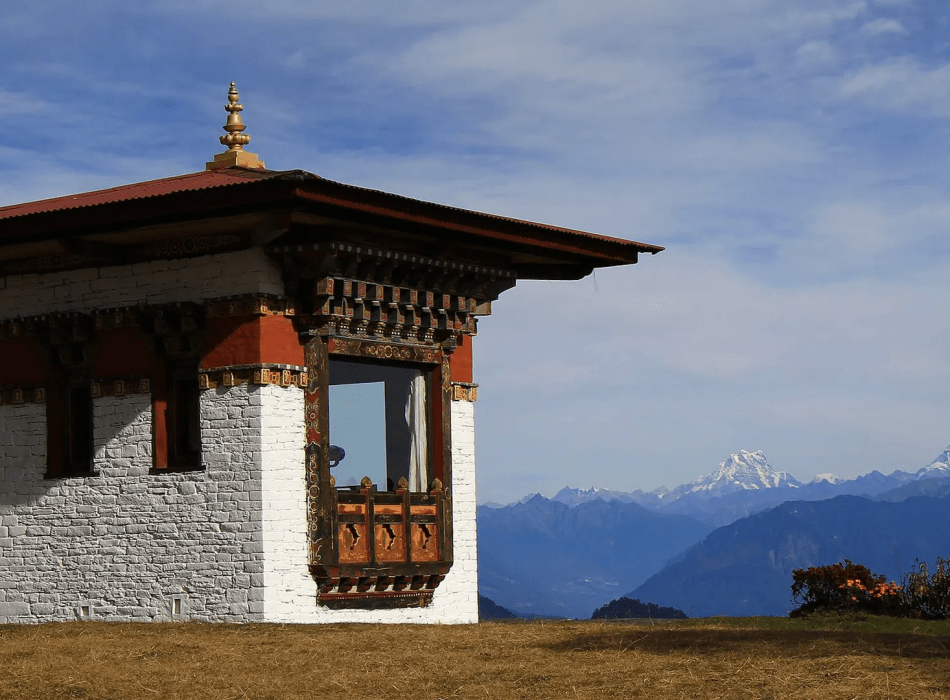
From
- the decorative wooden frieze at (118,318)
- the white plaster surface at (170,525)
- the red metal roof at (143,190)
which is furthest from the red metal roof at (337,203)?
the white plaster surface at (170,525)

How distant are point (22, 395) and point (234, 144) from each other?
442 cm

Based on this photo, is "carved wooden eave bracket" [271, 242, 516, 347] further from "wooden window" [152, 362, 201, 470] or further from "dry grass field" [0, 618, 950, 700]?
"dry grass field" [0, 618, 950, 700]

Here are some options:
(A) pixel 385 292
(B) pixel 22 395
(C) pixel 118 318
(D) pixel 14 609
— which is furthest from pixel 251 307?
(D) pixel 14 609

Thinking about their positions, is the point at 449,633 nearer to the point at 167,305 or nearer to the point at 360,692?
the point at 360,692

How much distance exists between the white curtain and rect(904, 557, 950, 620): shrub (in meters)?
8.94

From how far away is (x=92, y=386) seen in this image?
1967cm

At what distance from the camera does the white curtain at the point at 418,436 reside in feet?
68.1

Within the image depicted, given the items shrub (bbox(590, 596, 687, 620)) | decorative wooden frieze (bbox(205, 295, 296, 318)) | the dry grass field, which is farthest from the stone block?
shrub (bbox(590, 596, 687, 620))

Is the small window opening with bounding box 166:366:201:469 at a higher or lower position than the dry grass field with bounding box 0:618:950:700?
higher

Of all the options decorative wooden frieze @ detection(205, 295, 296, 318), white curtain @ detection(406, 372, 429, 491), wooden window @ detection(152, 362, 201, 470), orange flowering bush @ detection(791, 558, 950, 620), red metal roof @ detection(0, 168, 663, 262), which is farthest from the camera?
orange flowering bush @ detection(791, 558, 950, 620)

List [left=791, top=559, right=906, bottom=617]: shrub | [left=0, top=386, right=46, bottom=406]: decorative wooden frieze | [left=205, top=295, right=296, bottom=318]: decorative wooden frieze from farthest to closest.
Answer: [left=791, top=559, right=906, bottom=617]: shrub < [left=0, top=386, right=46, bottom=406]: decorative wooden frieze < [left=205, top=295, right=296, bottom=318]: decorative wooden frieze

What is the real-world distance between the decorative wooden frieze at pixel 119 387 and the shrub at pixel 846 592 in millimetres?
11609

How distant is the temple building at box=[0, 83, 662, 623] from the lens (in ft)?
60.1

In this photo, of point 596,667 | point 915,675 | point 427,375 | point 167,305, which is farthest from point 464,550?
point 915,675
